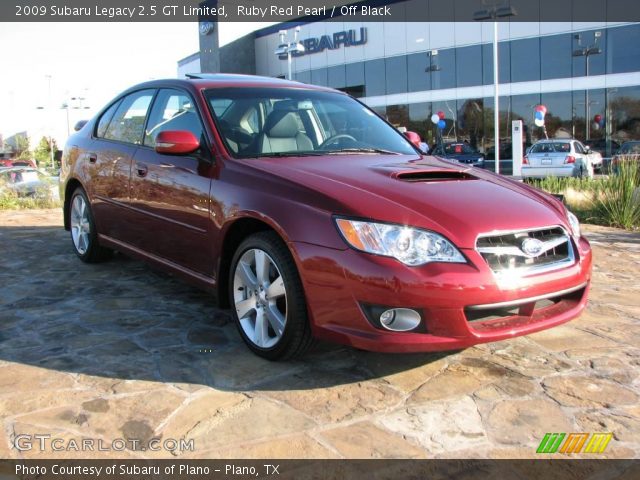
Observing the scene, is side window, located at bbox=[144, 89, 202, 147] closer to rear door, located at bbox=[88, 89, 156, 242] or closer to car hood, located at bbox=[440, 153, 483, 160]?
rear door, located at bbox=[88, 89, 156, 242]

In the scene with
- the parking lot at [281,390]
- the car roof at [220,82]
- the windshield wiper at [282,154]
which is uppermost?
the car roof at [220,82]

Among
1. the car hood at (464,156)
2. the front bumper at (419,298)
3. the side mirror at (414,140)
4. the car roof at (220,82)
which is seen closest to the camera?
the front bumper at (419,298)

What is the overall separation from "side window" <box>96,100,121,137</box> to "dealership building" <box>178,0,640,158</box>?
74.7 ft

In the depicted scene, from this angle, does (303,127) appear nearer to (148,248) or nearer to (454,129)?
(148,248)

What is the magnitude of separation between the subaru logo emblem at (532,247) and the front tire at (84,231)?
3.75m

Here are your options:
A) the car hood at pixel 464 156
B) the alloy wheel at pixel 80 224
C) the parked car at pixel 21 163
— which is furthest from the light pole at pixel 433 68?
the alloy wheel at pixel 80 224

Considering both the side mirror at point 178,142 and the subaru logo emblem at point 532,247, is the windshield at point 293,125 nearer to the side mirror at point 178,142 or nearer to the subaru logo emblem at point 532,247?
the side mirror at point 178,142

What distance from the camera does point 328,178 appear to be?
3186mm

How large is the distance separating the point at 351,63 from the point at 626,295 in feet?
103

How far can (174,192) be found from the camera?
3916 mm

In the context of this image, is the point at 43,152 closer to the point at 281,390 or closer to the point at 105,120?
the point at 105,120

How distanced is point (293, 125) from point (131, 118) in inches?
60.7

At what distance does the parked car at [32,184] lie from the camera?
11.3 metres

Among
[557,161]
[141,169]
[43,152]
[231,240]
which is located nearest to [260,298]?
[231,240]
